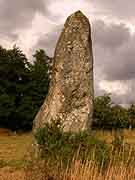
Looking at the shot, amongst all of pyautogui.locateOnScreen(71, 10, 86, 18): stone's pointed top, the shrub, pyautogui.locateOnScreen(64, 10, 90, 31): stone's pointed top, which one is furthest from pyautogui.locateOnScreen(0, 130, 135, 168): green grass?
pyautogui.locateOnScreen(71, 10, 86, 18): stone's pointed top

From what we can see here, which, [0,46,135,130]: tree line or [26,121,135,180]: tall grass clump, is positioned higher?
[0,46,135,130]: tree line

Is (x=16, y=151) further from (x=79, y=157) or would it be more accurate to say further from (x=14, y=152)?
(x=79, y=157)

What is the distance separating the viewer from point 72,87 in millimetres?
15672

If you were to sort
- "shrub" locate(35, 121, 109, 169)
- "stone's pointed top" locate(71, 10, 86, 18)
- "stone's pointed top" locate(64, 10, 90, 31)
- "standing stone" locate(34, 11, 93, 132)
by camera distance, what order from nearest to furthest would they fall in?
"shrub" locate(35, 121, 109, 169), "standing stone" locate(34, 11, 93, 132), "stone's pointed top" locate(64, 10, 90, 31), "stone's pointed top" locate(71, 10, 86, 18)

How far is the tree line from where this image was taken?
151 ft

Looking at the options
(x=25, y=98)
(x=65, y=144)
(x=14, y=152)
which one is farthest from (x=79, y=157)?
(x=25, y=98)

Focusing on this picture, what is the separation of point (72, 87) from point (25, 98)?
31366 mm

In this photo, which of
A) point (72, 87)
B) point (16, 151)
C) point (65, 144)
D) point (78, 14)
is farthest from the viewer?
point (16, 151)

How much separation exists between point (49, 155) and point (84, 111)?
9.35 feet

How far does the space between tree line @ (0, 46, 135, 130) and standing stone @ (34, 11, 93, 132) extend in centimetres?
2898

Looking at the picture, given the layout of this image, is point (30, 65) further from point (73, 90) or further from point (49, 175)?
point (49, 175)

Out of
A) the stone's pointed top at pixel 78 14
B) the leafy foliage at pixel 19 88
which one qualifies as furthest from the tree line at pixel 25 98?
the stone's pointed top at pixel 78 14

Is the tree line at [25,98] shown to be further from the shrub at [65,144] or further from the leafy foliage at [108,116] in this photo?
the shrub at [65,144]

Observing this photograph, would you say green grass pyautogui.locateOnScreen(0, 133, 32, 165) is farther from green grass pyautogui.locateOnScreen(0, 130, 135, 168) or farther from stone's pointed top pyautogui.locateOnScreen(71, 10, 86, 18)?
stone's pointed top pyautogui.locateOnScreen(71, 10, 86, 18)
